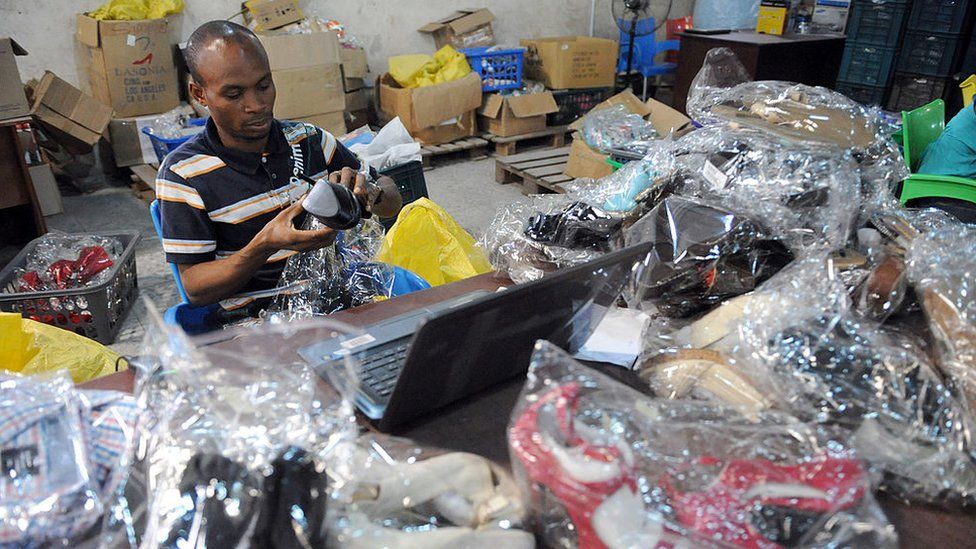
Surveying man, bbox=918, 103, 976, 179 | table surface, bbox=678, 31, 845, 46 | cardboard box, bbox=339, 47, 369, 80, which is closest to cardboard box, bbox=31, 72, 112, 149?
cardboard box, bbox=339, 47, 369, 80

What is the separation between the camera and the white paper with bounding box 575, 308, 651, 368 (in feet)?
3.69

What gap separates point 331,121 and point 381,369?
390cm

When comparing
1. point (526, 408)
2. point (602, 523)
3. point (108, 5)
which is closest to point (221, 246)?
point (526, 408)

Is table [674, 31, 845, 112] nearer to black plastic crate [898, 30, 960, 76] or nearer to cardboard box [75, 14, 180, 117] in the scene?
black plastic crate [898, 30, 960, 76]

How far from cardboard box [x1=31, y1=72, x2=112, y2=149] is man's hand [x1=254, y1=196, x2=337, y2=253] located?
3.16 meters

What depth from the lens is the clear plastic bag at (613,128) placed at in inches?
154

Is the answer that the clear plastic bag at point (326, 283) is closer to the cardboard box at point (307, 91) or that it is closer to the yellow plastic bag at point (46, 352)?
the yellow plastic bag at point (46, 352)

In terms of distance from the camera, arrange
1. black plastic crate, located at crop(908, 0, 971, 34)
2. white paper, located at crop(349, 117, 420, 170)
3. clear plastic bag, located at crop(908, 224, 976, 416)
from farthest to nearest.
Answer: black plastic crate, located at crop(908, 0, 971, 34) → white paper, located at crop(349, 117, 420, 170) → clear plastic bag, located at crop(908, 224, 976, 416)

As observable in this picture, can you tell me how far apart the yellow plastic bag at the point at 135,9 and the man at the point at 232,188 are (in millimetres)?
2986

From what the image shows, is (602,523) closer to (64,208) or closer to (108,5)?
(64,208)

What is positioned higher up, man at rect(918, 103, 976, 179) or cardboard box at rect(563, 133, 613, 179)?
man at rect(918, 103, 976, 179)

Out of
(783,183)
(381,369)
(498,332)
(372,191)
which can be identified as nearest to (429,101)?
(372,191)

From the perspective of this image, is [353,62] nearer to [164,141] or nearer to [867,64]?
[164,141]

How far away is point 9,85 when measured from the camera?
3.24m
